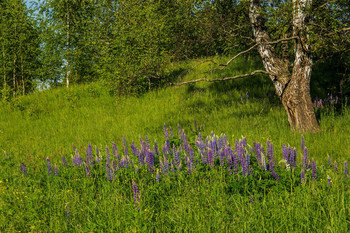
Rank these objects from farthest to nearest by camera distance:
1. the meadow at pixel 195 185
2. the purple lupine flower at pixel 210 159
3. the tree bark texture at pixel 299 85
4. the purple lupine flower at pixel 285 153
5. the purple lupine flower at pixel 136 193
Answer: the tree bark texture at pixel 299 85, the purple lupine flower at pixel 210 159, the purple lupine flower at pixel 285 153, the purple lupine flower at pixel 136 193, the meadow at pixel 195 185

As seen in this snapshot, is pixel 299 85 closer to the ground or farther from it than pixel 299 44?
closer to the ground

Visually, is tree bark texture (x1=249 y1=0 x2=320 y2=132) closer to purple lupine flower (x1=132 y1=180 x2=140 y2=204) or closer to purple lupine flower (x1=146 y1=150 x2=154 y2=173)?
purple lupine flower (x1=146 y1=150 x2=154 y2=173)

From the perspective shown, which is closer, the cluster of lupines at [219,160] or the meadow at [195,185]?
the meadow at [195,185]

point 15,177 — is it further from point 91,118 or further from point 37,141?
point 91,118

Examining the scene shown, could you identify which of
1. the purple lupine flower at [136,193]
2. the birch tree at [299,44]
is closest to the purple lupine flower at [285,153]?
the purple lupine flower at [136,193]

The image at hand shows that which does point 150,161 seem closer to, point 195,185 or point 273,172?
point 195,185

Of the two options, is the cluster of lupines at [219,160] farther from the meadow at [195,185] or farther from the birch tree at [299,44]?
the birch tree at [299,44]

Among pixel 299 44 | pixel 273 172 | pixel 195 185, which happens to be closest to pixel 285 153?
pixel 273 172

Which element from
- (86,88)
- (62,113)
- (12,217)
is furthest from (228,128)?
(86,88)

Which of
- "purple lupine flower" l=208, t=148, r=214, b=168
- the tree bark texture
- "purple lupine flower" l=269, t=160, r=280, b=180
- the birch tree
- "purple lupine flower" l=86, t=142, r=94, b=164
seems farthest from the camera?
the tree bark texture

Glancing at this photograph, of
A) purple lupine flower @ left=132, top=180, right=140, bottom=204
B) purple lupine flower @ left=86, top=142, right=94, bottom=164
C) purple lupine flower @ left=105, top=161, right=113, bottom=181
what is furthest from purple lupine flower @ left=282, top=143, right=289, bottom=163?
purple lupine flower @ left=86, top=142, right=94, bottom=164

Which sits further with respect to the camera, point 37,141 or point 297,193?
point 37,141

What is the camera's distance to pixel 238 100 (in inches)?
423

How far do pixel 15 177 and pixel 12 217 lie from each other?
2.01m
